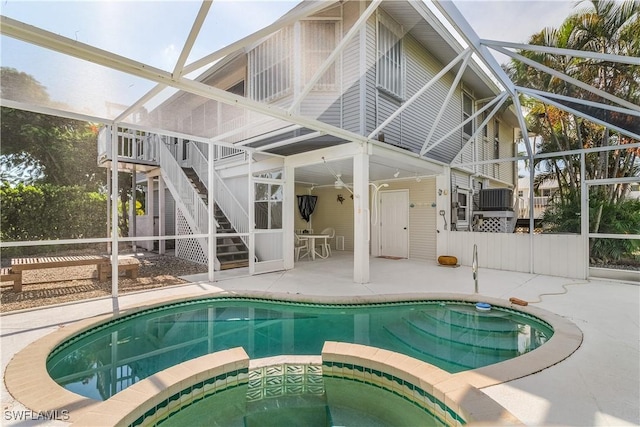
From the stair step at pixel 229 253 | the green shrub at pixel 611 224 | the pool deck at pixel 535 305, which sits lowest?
the pool deck at pixel 535 305

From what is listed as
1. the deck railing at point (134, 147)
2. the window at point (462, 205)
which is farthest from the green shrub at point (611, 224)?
the deck railing at point (134, 147)

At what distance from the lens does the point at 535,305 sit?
15.4ft

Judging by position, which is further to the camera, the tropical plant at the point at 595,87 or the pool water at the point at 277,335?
the tropical plant at the point at 595,87

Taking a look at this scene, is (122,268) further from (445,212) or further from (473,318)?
(445,212)

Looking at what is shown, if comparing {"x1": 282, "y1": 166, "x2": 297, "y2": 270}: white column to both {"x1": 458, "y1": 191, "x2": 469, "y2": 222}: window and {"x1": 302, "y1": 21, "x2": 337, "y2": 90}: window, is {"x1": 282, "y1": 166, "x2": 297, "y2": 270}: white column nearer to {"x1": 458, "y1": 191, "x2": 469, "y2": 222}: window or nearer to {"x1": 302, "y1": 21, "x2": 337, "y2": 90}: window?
{"x1": 302, "y1": 21, "x2": 337, "y2": 90}: window

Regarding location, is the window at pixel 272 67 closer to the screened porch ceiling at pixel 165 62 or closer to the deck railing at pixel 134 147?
the screened porch ceiling at pixel 165 62

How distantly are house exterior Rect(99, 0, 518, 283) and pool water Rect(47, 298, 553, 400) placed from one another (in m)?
1.79

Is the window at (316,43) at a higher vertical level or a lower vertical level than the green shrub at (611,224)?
higher

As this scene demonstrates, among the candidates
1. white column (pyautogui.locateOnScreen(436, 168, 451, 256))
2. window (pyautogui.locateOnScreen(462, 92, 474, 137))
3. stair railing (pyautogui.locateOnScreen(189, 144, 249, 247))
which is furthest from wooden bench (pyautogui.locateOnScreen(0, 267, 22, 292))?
window (pyautogui.locateOnScreen(462, 92, 474, 137))

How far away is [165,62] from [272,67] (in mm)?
4541

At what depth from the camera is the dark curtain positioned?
1165 centimetres

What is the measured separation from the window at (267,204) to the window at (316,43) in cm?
279

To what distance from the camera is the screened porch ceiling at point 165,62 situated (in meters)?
2.55

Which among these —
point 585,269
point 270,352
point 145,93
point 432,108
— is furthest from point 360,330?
point 432,108
